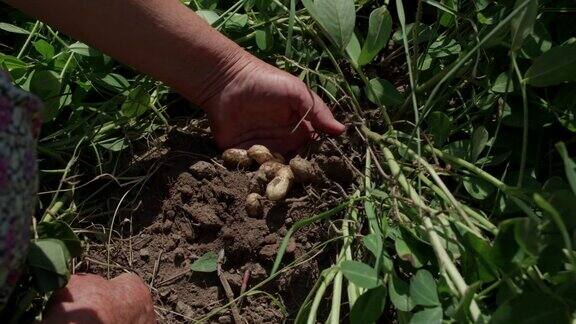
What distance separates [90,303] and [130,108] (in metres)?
0.45

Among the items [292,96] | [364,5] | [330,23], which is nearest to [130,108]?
[292,96]

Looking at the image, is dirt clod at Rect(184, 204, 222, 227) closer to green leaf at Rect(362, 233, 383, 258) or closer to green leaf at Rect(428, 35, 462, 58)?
green leaf at Rect(362, 233, 383, 258)

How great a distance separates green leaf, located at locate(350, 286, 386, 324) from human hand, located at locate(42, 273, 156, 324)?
41 cm

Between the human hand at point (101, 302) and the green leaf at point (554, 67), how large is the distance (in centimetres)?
73

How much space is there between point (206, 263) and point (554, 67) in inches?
26.7

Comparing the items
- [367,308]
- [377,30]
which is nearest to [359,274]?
[367,308]

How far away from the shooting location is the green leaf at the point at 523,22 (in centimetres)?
113

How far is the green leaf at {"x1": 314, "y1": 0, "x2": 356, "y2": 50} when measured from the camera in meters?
1.45

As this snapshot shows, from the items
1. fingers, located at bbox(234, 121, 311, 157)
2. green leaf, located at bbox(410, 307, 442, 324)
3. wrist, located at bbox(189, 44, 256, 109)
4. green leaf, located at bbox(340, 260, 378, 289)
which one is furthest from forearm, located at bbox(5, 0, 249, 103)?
green leaf, located at bbox(410, 307, 442, 324)

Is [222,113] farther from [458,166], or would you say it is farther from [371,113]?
[458,166]

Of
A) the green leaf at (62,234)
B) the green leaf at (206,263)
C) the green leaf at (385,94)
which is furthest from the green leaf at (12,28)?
the green leaf at (385,94)

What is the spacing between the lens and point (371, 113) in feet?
5.34

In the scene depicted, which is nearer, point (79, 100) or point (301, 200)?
point (301, 200)

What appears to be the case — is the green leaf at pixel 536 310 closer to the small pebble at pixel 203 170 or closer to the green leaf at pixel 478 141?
the green leaf at pixel 478 141
